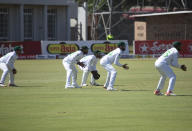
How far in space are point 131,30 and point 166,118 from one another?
5298 cm

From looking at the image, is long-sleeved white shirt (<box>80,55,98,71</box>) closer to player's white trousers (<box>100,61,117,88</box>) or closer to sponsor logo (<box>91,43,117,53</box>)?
player's white trousers (<box>100,61,117,88</box>)

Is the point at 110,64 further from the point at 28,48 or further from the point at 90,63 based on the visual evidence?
the point at 28,48

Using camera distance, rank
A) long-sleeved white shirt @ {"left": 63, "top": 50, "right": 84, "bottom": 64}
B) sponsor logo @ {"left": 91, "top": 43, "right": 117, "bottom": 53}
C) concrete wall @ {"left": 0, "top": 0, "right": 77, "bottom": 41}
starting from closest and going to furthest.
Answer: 1. long-sleeved white shirt @ {"left": 63, "top": 50, "right": 84, "bottom": 64}
2. sponsor logo @ {"left": 91, "top": 43, "right": 117, "bottom": 53}
3. concrete wall @ {"left": 0, "top": 0, "right": 77, "bottom": 41}

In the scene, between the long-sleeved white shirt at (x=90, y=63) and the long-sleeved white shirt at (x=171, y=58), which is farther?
the long-sleeved white shirt at (x=90, y=63)

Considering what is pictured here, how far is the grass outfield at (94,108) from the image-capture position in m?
10.4

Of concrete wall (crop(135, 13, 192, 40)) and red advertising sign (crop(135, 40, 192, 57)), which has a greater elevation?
concrete wall (crop(135, 13, 192, 40))

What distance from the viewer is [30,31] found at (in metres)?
46.8

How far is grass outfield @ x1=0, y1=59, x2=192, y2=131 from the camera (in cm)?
1039

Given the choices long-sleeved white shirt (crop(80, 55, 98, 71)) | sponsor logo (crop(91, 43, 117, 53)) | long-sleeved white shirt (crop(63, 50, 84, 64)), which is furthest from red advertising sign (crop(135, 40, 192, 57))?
long-sleeved white shirt (crop(63, 50, 84, 64))

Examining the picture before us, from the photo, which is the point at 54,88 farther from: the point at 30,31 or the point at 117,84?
the point at 30,31

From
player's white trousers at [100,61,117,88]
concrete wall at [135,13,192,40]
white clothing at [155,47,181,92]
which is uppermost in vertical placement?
concrete wall at [135,13,192,40]

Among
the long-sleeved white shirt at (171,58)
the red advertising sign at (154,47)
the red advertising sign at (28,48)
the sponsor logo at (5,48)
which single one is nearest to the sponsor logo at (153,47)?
the red advertising sign at (154,47)

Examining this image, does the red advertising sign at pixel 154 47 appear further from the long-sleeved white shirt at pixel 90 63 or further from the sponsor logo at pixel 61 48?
the long-sleeved white shirt at pixel 90 63

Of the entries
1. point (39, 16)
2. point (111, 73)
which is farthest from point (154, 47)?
point (111, 73)
